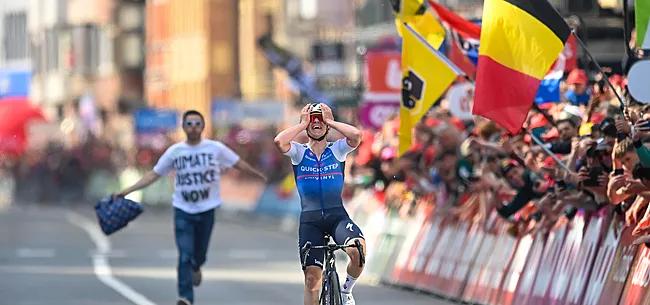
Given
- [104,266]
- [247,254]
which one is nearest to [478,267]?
[104,266]

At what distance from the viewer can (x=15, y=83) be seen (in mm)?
126562

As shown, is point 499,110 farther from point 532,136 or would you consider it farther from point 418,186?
point 418,186

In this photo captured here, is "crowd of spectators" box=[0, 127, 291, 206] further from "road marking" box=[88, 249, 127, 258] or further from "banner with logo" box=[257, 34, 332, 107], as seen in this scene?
"road marking" box=[88, 249, 127, 258]

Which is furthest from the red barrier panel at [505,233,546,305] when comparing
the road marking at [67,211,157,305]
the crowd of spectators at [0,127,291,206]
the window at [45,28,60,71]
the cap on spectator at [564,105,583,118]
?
the window at [45,28,60,71]

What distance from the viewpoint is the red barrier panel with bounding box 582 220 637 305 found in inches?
598

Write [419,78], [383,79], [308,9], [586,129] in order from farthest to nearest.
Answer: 1. [308,9]
2. [383,79]
3. [419,78]
4. [586,129]

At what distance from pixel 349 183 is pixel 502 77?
1177 cm

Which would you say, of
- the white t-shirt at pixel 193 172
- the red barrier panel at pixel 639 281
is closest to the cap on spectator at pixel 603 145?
the red barrier panel at pixel 639 281

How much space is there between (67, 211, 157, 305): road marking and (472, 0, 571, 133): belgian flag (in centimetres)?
466

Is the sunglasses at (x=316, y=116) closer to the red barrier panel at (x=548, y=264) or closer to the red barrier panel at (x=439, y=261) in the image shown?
the red barrier panel at (x=548, y=264)

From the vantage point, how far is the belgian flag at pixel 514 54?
1598cm

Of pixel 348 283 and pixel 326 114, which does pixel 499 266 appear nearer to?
pixel 348 283

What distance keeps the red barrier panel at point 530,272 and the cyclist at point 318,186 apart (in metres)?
3.34

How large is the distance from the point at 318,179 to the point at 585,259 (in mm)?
2950
